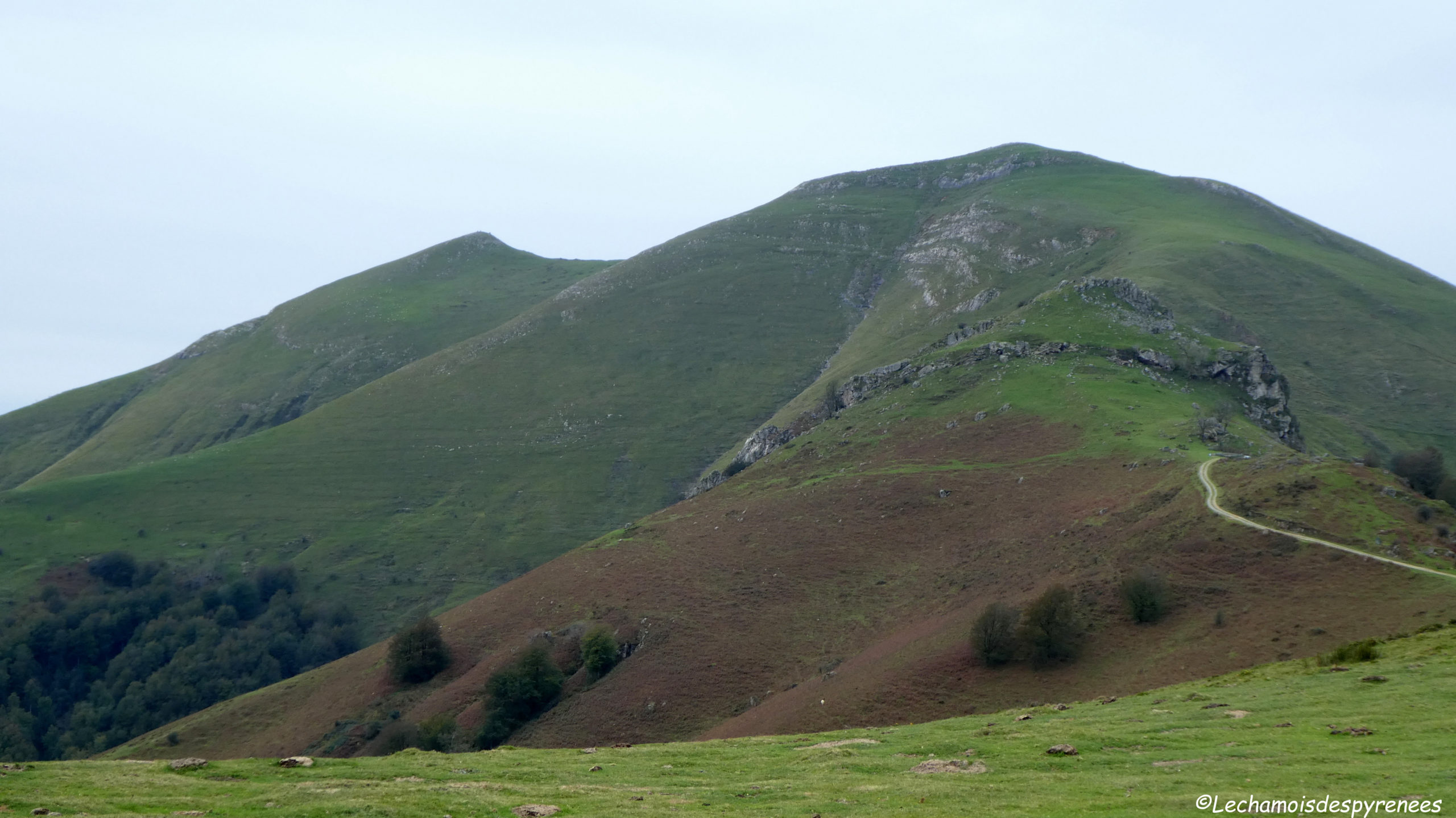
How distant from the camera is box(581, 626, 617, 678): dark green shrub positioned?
6247 cm

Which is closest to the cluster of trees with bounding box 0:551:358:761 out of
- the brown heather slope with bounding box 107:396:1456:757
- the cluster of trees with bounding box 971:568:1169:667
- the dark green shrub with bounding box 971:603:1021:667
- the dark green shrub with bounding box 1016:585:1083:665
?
the brown heather slope with bounding box 107:396:1456:757

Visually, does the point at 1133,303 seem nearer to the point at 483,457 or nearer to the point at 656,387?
the point at 656,387

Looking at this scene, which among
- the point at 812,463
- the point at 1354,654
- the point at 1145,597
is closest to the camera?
the point at 1354,654

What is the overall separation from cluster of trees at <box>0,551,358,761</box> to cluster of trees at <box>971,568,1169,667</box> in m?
87.1

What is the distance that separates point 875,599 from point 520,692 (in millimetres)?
23442

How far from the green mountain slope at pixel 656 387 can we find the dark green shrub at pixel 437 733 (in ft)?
183

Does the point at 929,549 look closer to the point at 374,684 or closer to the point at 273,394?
the point at 374,684

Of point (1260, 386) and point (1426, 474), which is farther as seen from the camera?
point (1260, 386)

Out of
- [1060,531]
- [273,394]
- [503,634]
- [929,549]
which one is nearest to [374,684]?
[503,634]

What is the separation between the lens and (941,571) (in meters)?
62.8

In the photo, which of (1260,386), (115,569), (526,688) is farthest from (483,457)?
(1260,386)

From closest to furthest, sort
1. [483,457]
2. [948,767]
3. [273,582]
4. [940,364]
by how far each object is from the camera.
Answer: [948,767]
[940,364]
[273,582]
[483,457]

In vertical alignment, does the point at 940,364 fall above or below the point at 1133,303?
below

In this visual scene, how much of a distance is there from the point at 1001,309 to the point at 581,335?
71.7 metres
